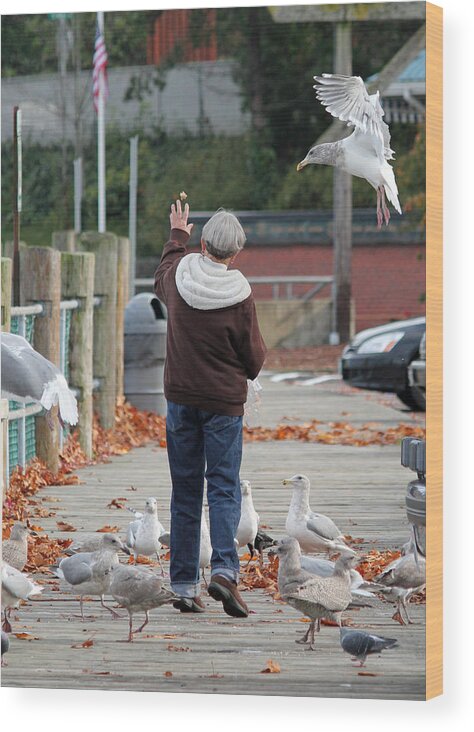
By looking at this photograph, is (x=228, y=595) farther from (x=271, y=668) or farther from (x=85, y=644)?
(x=85, y=644)

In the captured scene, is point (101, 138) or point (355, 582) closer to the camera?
point (355, 582)

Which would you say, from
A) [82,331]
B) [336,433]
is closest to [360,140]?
[336,433]

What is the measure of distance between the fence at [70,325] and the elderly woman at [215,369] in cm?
52

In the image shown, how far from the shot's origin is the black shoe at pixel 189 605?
577 centimetres

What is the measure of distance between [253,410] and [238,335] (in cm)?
32

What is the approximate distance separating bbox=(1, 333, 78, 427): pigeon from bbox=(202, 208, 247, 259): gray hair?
845 mm

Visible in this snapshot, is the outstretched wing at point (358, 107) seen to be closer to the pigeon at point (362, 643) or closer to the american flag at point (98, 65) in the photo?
the american flag at point (98, 65)

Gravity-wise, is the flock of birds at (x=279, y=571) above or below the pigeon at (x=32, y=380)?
below

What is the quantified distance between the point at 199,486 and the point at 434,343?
3.01 ft

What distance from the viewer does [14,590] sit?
5.82 m

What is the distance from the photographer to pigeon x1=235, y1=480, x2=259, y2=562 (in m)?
5.82

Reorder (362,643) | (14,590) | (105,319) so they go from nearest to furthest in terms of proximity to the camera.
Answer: (362,643) → (14,590) → (105,319)

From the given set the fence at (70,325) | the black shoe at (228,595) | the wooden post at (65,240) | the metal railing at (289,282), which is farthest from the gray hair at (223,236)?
the black shoe at (228,595)

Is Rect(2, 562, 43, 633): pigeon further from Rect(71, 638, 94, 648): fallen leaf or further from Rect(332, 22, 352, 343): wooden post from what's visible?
Rect(332, 22, 352, 343): wooden post
